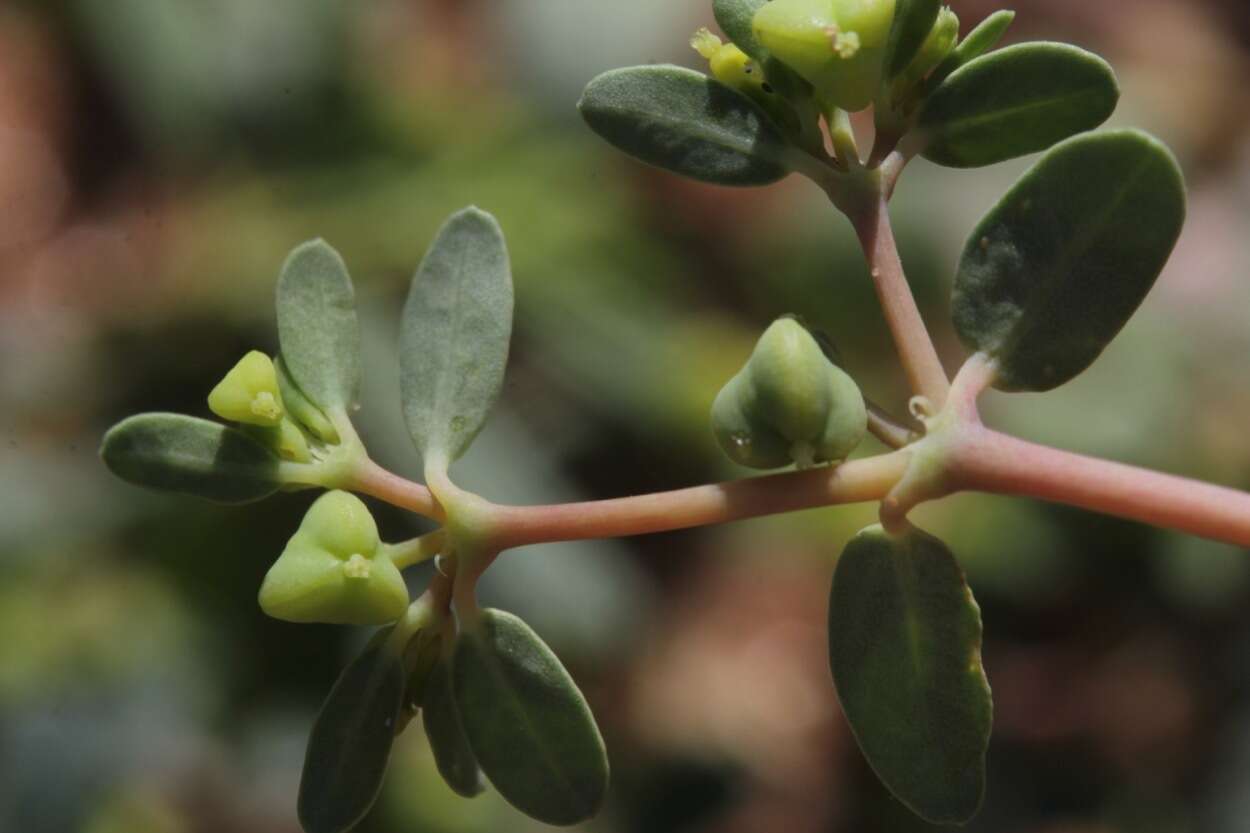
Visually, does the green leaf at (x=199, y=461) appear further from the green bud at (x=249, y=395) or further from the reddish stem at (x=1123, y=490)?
the reddish stem at (x=1123, y=490)

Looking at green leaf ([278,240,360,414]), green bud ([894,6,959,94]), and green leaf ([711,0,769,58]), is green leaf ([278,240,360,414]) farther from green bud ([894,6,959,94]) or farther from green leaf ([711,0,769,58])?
green bud ([894,6,959,94])

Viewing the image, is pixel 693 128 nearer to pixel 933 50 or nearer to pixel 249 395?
pixel 933 50

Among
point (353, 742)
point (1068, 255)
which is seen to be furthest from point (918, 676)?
point (353, 742)

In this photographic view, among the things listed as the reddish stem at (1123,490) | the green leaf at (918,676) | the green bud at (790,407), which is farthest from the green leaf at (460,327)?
the reddish stem at (1123,490)

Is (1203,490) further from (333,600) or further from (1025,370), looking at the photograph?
(333,600)

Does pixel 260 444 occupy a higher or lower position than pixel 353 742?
higher

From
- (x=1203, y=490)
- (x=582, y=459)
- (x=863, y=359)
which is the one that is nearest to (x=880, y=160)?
(x=1203, y=490)
